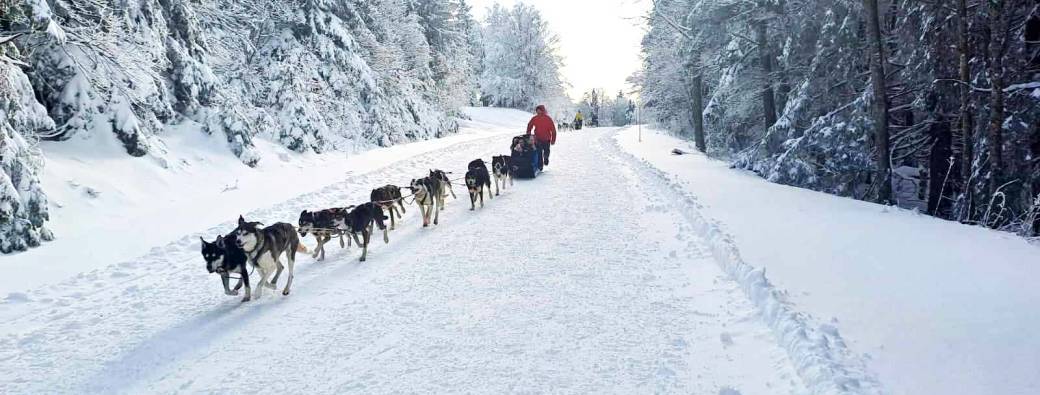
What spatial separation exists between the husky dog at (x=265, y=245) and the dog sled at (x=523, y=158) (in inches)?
396

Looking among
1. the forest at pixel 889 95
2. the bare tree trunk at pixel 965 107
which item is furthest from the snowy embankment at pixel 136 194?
the bare tree trunk at pixel 965 107

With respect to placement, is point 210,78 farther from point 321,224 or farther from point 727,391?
point 727,391

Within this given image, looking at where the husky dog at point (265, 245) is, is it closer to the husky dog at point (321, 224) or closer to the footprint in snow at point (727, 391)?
the husky dog at point (321, 224)

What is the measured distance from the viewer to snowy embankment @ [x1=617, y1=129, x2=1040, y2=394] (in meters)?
3.80

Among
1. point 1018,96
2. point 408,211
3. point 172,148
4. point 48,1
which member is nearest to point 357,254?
point 408,211

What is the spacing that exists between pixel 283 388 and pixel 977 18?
11860 mm

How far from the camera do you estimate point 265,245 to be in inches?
240

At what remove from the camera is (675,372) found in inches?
169

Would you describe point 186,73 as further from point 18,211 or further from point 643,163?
point 643,163

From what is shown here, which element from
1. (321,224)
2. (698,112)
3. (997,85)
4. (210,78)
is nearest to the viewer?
(321,224)

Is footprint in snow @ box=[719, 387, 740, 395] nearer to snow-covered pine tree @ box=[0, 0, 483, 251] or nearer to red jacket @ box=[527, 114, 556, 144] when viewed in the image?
snow-covered pine tree @ box=[0, 0, 483, 251]

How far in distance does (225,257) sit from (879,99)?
1279cm

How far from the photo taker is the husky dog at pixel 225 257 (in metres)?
5.59

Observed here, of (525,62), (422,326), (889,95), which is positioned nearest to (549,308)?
(422,326)
